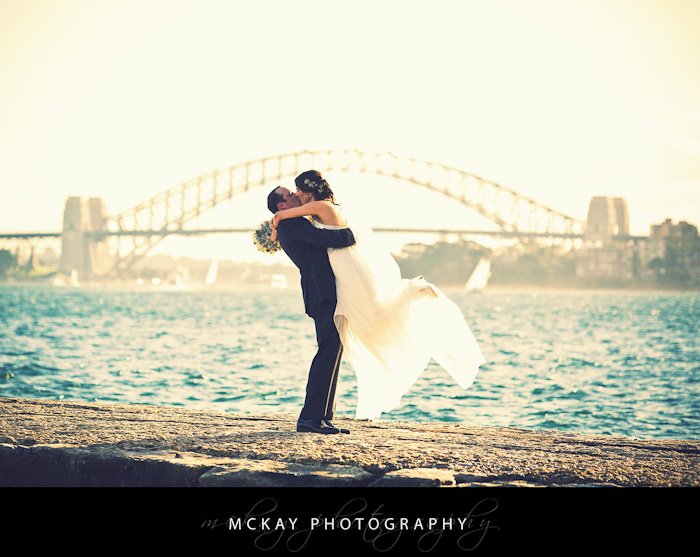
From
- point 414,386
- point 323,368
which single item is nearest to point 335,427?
point 323,368

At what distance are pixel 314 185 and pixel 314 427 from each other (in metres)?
0.98

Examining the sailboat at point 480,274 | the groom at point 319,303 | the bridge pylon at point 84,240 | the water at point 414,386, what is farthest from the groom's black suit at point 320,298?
the sailboat at point 480,274

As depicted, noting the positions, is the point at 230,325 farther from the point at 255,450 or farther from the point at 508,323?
the point at 255,450

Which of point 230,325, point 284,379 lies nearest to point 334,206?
point 284,379

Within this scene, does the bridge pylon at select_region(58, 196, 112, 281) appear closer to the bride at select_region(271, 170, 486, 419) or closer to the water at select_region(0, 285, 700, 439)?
the water at select_region(0, 285, 700, 439)

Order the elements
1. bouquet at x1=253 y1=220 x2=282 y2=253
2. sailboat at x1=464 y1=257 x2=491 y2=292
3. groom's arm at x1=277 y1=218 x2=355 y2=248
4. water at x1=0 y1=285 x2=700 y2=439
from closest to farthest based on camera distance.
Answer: groom's arm at x1=277 y1=218 x2=355 y2=248, bouquet at x1=253 y1=220 x2=282 y2=253, water at x1=0 y1=285 x2=700 y2=439, sailboat at x1=464 y1=257 x2=491 y2=292

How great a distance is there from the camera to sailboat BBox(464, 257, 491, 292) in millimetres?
70812

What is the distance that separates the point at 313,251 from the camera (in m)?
3.85

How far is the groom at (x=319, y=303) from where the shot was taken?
3.79m

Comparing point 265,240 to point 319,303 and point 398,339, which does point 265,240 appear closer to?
point 319,303

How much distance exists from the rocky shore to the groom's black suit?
174mm

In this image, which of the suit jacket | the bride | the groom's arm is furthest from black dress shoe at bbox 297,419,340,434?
the groom's arm
